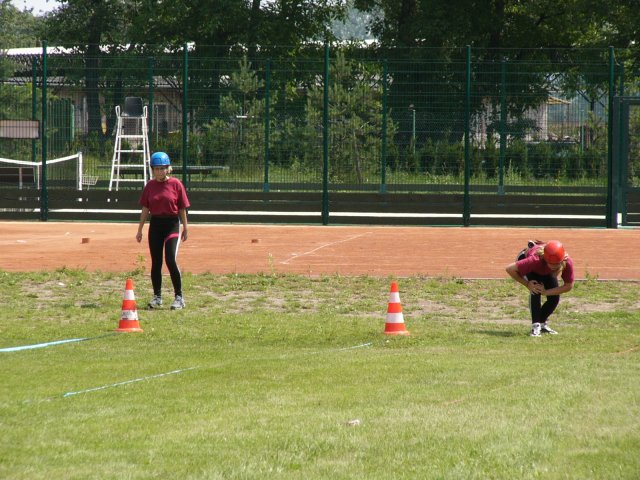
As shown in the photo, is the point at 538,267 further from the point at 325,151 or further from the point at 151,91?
the point at 151,91

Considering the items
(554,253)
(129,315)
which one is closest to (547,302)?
(554,253)

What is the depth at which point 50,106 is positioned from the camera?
2891 cm

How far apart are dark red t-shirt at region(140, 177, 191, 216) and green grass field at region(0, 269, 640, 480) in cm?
122

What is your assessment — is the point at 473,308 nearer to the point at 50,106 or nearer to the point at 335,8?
the point at 50,106

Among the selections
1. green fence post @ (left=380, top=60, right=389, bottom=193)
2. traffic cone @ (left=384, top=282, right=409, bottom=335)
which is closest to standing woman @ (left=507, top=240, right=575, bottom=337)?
traffic cone @ (left=384, top=282, right=409, bottom=335)

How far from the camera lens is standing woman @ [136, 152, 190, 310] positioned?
13875 mm

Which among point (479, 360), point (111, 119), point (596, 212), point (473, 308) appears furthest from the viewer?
point (111, 119)

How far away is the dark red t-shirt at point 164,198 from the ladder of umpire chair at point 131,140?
48.1 feet

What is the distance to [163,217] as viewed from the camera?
14.0 meters

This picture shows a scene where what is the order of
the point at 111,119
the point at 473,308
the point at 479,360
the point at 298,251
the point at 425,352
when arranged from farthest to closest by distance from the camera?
the point at 111,119 → the point at 298,251 → the point at 473,308 → the point at 425,352 → the point at 479,360

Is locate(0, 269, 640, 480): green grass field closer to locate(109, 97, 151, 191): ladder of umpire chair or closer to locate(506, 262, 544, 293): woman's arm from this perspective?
locate(506, 262, 544, 293): woman's arm

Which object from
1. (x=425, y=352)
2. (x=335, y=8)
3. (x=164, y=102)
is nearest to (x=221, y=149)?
(x=164, y=102)

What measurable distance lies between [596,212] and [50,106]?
13.9m

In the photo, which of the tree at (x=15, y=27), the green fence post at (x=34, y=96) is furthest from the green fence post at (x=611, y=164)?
the tree at (x=15, y=27)
